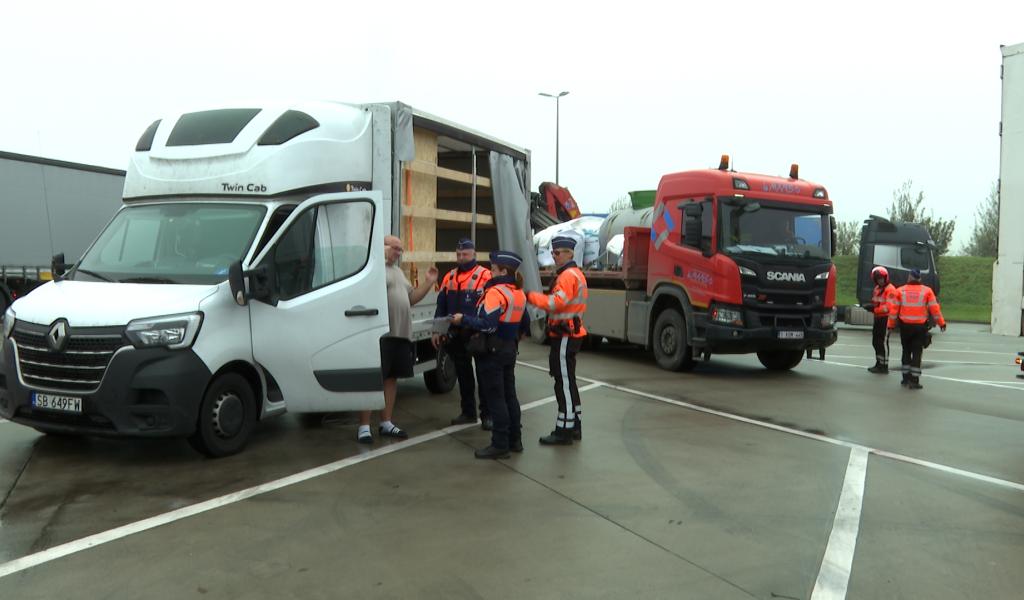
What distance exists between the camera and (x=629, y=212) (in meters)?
16.7

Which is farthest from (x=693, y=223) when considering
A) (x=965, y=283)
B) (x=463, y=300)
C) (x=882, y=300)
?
(x=965, y=283)

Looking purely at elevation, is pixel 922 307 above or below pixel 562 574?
above

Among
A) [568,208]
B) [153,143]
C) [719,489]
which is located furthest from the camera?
[568,208]

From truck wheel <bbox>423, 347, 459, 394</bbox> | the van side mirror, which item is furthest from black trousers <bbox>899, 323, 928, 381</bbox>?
the van side mirror

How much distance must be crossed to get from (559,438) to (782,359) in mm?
7017

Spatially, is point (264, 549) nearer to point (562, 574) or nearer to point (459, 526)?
point (459, 526)

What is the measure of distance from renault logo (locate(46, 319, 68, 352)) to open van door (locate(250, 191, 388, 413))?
1273mm

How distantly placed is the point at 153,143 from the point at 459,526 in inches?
175

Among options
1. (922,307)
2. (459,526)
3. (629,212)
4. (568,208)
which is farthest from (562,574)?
(568,208)

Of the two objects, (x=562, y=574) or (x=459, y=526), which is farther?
(x=459, y=526)

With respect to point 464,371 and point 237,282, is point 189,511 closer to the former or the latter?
point 237,282

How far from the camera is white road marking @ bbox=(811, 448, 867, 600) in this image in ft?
13.3

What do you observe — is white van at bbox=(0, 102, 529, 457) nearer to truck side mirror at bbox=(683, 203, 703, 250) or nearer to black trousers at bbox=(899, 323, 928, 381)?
truck side mirror at bbox=(683, 203, 703, 250)

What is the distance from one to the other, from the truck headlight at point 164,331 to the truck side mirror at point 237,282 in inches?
13.5
